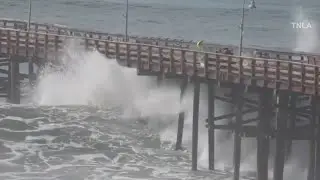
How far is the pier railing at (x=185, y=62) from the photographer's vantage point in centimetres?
3528

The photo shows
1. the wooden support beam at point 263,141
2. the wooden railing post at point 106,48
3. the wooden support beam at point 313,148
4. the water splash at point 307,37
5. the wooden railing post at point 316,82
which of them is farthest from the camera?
the water splash at point 307,37

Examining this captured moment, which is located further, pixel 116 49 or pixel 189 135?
pixel 189 135

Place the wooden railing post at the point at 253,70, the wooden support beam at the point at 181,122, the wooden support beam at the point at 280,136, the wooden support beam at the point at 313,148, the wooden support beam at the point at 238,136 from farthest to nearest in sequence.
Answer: the wooden support beam at the point at 181,122 → the wooden support beam at the point at 238,136 → the wooden railing post at the point at 253,70 → the wooden support beam at the point at 313,148 → the wooden support beam at the point at 280,136

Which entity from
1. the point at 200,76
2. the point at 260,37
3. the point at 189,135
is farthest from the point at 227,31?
the point at 200,76

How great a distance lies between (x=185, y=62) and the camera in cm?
3978

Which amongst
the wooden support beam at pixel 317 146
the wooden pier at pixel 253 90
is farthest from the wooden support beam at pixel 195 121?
the wooden support beam at pixel 317 146

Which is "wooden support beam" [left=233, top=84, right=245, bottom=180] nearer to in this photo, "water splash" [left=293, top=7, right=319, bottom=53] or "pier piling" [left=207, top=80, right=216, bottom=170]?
"pier piling" [left=207, top=80, right=216, bottom=170]

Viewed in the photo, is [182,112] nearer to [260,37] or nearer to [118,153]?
[118,153]

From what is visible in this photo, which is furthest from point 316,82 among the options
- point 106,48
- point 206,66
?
point 106,48

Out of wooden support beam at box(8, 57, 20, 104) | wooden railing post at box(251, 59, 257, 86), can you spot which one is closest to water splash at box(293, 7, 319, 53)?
wooden support beam at box(8, 57, 20, 104)

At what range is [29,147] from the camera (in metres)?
44.1

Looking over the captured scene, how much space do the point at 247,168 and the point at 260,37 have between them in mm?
69013

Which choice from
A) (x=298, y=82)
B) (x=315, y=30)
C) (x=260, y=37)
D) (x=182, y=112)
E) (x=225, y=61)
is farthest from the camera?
(x=315, y=30)

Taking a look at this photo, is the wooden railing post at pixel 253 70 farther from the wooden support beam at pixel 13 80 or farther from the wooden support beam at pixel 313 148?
the wooden support beam at pixel 13 80
